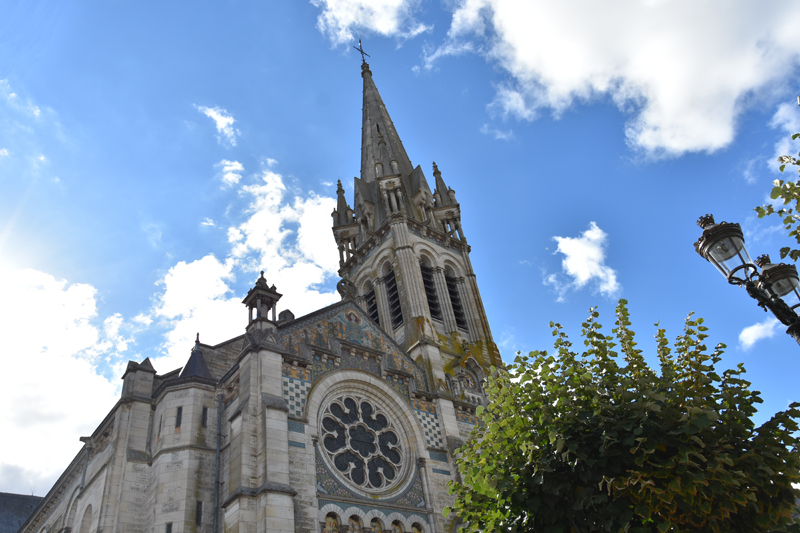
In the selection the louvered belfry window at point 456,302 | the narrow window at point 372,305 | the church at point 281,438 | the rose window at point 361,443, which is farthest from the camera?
the narrow window at point 372,305

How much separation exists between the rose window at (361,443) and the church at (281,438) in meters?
0.04

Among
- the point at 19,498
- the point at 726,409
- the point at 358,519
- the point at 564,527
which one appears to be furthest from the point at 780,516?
the point at 19,498

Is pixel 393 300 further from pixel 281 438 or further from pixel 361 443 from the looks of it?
pixel 281 438

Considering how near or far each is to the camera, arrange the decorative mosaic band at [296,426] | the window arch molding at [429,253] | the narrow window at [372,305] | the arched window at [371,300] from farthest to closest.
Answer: the window arch molding at [429,253] < the arched window at [371,300] < the narrow window at [372,305] < the decorative mosaic band at [296,426]

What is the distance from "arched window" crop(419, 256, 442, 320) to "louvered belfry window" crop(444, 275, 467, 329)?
3.09 ft

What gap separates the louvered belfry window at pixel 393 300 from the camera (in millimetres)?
29375

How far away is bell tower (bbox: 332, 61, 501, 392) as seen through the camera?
27281 mm

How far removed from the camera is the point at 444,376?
23344 mm

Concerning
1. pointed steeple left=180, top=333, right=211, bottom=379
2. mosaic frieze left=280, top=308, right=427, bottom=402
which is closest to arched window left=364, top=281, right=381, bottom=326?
mosaic frieze left=280, top=308, right=427, bottom=402

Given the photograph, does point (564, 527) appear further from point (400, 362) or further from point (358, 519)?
point (400, 362)

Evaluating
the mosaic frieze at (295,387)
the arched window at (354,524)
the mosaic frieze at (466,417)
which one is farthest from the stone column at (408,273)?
the arched window at (354,524)

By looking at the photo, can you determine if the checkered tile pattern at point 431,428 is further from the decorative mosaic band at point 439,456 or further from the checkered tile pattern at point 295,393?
the checkered tile pattern at point 295,393

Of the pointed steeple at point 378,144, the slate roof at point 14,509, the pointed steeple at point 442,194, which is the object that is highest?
the pointed steeple at point 378,144

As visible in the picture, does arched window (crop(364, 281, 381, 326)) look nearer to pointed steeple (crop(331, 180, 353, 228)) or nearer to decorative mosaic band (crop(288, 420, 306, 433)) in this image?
pointed steeple (crop(331, 180, 353, 228))
